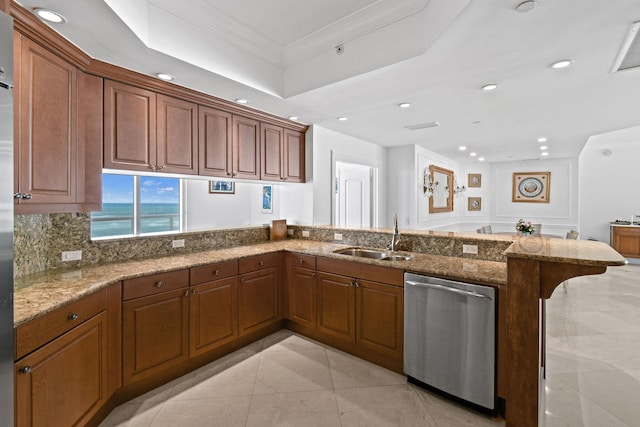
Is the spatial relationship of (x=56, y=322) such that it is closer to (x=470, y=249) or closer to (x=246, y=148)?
(x=246, y=148)

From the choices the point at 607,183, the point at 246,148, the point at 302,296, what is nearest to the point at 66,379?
the point at 302,296

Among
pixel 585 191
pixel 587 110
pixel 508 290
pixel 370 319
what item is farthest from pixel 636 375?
pixel 585 191

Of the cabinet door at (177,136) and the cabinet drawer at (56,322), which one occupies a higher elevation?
the cabinet door at (177,136)

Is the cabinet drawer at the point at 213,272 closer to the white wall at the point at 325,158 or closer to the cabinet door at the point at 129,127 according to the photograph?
the cabinet door at the point at 129,127

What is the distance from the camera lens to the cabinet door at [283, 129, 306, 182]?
3.87 meters

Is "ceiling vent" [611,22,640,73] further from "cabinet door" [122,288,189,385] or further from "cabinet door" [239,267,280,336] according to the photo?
"cabinet door" [122,288,189,385]

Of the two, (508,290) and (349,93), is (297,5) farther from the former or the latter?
(508,290)

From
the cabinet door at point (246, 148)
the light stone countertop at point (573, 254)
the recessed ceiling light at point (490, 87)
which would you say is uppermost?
the recessed ceiling light at point (490, 87)

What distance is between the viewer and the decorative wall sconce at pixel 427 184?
6.03 m

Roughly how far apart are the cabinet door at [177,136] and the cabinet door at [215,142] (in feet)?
0.25

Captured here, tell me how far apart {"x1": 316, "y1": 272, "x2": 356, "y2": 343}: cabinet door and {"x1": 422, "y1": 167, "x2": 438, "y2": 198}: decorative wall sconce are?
3.85 metres

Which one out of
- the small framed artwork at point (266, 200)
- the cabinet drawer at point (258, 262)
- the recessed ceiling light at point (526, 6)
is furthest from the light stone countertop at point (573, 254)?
the small framed artwork at point (266, 200)

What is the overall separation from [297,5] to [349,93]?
0.88 metres

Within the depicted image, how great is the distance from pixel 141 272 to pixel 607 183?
9588 mm
